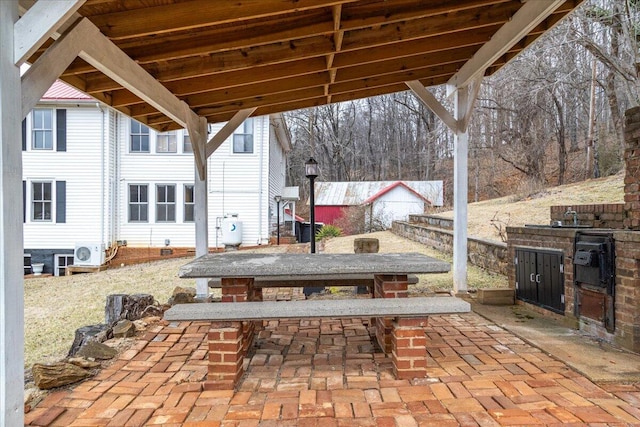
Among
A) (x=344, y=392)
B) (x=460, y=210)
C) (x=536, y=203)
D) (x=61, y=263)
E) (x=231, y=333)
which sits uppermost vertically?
(x=536, y=203)

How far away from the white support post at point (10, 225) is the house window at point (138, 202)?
11.7 metres

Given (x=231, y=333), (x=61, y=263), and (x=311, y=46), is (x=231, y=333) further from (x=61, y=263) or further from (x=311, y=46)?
(x=61, y=263)

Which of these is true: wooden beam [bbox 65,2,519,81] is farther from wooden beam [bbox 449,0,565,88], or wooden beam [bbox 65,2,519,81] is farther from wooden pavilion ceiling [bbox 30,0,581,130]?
wooden beam [bbox 449,0,565,88]

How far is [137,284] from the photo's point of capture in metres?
8.33

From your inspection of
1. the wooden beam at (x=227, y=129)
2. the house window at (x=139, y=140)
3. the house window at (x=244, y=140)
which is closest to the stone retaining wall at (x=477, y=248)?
the wooden beam at (x=227, y=129)

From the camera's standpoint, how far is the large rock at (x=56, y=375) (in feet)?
9.61

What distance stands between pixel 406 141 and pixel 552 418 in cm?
2831

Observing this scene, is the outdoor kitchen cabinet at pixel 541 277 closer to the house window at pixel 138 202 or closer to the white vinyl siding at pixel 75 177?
the house window at pixel 138 202

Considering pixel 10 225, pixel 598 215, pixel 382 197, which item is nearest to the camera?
pixel 10 225

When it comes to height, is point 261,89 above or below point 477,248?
above

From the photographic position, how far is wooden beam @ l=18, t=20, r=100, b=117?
2.25m

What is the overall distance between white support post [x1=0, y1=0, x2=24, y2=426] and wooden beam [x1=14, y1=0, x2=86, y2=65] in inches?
1.3

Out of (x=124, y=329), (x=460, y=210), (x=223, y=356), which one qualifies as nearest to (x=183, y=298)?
(x=124, y=329)

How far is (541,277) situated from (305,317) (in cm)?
317
